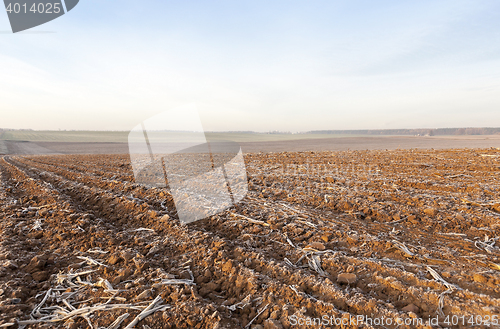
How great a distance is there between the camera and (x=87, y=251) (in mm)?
3129

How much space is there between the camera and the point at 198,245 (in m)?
3.16

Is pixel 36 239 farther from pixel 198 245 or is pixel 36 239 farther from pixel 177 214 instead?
pixel 198 245

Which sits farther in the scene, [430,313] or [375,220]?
[375,220]

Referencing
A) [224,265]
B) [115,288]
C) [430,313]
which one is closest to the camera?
[430,313]

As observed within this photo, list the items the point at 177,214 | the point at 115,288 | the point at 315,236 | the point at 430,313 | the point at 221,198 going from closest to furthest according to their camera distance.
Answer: the point at 430,313
the point at 115,288
the point at 315,236
the point at 177,214
the point at 221,198

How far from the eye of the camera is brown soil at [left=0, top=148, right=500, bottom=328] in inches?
82.1

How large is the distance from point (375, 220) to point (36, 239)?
5.32m

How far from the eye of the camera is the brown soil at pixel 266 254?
2086mm

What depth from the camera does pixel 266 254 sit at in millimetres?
2965

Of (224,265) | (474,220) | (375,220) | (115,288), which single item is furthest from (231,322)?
(474,220)

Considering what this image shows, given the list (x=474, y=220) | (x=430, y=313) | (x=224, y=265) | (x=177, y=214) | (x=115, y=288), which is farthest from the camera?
(x=177, y=214)

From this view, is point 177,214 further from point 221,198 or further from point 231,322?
point 231,322

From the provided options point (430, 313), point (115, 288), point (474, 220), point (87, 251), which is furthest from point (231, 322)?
point (474, 220)

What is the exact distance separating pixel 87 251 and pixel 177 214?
1.43 metres
